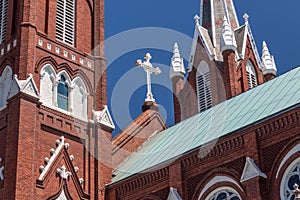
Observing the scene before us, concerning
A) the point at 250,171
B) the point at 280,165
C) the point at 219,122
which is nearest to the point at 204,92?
the point at 219,122

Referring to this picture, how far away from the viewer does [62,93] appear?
108ft

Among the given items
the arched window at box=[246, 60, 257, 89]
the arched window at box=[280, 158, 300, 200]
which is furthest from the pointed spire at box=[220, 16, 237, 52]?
the arched window at box=[280, 158, 300, 200]

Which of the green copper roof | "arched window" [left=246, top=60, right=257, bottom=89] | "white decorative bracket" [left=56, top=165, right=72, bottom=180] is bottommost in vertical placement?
"white decorative bracket" [left=56, top=165, right=72, bottom=180]

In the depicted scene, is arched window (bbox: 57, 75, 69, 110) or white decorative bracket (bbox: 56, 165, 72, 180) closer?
white decorative bracket (bbox: 56, 165, 72, 180)

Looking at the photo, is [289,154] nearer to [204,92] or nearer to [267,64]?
[204,92]

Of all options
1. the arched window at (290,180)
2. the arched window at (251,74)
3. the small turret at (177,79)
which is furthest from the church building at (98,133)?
the arched window at (251,74)

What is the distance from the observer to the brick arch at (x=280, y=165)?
25.5m

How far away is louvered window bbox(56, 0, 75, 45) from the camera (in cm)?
3400

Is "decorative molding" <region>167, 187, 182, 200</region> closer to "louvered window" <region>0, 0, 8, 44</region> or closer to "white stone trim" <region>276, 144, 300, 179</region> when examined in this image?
"white stone trim" <region>276, 144, 300, 179</region>

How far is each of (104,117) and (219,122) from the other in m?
5.77

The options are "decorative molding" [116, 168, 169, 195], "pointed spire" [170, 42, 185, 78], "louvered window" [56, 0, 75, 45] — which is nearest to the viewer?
"decorative molding" [116, 168, 169, 195]

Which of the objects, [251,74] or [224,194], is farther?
[251,74]

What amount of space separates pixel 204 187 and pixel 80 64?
9531mm

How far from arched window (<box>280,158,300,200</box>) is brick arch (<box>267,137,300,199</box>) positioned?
0.34 ft
